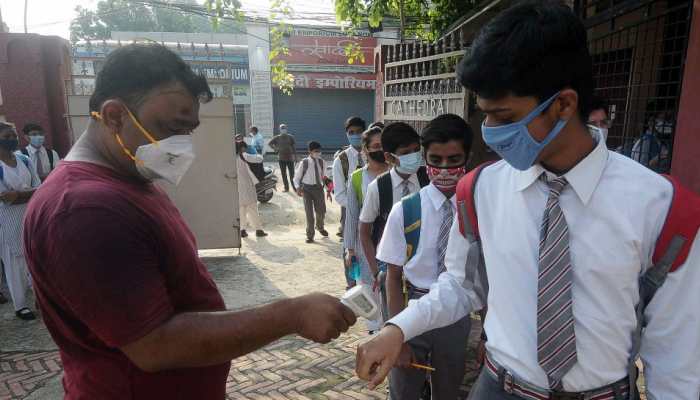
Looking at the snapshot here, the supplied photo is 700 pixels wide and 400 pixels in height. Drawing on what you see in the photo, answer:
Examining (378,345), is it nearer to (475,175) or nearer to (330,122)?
(475,175)

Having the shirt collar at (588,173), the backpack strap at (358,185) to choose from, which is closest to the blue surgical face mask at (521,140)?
the shirt collar at (588,173)

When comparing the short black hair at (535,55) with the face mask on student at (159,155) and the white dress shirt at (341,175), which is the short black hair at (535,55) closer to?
the face mask on student at (159,155)

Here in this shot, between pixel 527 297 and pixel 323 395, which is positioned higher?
pixel 527 297

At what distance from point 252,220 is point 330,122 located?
16.1 m

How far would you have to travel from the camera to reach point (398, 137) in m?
3.15

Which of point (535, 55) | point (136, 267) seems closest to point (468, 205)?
point (535, 55)

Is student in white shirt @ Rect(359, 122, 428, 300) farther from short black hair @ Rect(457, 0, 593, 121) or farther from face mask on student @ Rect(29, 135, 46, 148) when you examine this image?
face mask on student @ Rect(29, 135, 46, 148)

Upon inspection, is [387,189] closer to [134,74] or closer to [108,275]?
[134,74]

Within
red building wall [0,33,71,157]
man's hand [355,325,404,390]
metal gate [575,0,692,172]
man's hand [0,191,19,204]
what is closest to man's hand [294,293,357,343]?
man's hand [355,325,404,390]

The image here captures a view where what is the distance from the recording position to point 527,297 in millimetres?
1356

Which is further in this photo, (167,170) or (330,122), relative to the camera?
(330,122)

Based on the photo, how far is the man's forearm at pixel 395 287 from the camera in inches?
97.7

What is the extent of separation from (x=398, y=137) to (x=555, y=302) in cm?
203

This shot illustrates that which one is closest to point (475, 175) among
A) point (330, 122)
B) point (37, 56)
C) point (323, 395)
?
point (323, 395)
